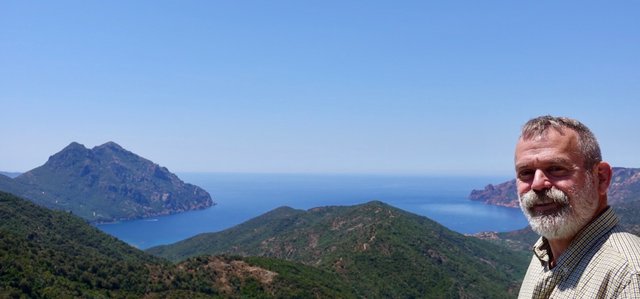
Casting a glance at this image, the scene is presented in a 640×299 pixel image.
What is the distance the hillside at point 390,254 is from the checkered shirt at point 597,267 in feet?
180

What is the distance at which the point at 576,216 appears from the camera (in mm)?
2422

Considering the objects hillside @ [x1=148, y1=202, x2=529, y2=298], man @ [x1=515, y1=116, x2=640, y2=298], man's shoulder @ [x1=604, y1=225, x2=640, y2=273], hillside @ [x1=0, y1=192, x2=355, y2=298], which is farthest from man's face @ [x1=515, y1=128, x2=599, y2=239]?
hillside @ [x1=148, y1=202, x2=529, y2=298]

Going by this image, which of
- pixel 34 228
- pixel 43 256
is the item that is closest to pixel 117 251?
pixel 34 228

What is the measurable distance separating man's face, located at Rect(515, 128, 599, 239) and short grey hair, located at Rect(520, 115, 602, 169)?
1.0 inches

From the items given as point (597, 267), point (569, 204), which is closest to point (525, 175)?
point (569, 204)

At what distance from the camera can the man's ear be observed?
2.49 meters

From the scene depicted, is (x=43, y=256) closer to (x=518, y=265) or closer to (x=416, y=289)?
(x=416, y=289)

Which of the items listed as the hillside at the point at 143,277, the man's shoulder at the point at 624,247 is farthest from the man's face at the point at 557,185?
the hillside at the point at 143,277

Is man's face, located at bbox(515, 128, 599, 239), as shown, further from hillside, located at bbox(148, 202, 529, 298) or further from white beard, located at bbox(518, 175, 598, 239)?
hillside, located at bbox(148, 202, 529, 298)

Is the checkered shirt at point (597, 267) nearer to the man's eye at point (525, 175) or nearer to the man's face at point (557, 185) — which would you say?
the man's face at point (557, 185)

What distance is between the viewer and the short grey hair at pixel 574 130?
8.02 ft

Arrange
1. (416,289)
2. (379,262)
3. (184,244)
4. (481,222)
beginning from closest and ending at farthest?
(416,289) < (379,262) < (184,244) < (481,222)

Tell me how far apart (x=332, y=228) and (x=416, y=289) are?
120ft

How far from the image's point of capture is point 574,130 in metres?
2.51
